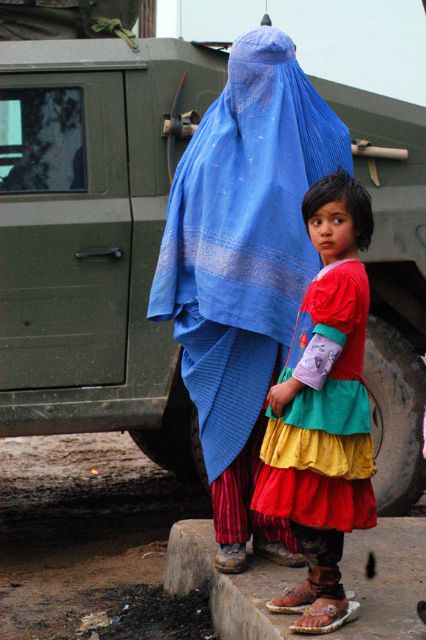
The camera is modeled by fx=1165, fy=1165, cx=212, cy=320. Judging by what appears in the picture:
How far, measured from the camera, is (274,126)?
3.45 m

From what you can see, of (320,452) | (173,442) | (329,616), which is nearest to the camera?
(320,452)

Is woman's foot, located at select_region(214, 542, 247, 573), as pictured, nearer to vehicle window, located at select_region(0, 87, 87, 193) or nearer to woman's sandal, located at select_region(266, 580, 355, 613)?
woman's sandal, located at select_region(266, 580, 355, 613)

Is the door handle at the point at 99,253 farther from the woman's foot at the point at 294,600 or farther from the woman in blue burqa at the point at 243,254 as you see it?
the woman's foot at the point at 294,600

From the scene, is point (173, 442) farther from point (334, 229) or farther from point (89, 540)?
point (334, 229)

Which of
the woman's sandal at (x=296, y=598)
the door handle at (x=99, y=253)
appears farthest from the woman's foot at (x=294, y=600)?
the door handle at (x=99, y=253)

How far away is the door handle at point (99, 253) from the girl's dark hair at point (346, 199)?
1808mm

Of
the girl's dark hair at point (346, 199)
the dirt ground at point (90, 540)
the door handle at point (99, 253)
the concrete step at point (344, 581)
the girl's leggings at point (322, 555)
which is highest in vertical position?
the girl's dark hair at point (346, 199)

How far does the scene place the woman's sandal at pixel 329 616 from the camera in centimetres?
301

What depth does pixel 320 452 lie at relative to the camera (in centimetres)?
294

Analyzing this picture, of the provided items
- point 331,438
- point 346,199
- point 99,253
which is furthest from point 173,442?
point 346,199

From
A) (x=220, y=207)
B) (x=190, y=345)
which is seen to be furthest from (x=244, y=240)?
(x=190, y=345)

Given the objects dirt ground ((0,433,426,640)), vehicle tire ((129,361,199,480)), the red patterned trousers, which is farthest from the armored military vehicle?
the red patterned trousers

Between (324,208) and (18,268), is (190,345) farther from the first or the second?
(18,268)

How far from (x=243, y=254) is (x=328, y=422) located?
715 millimetres
